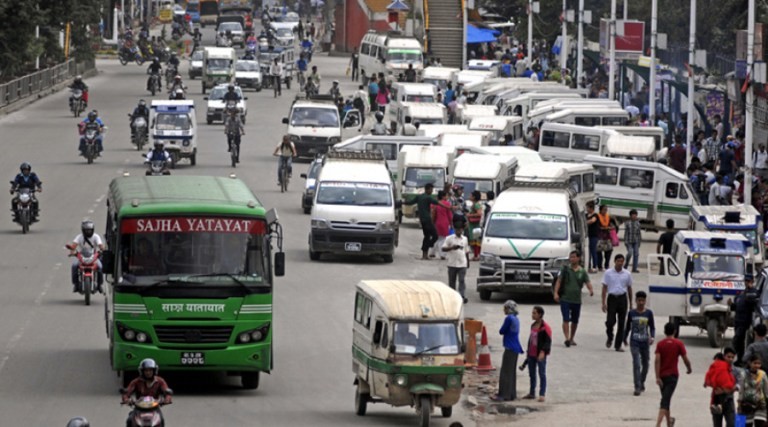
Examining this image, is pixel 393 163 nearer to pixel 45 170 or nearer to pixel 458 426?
pixel 45 170

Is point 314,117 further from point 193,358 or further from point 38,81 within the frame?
point 193,358

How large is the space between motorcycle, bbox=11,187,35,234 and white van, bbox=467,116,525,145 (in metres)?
17.6

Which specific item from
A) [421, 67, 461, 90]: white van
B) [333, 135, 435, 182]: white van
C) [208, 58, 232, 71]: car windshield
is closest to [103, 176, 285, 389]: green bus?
[333, 135, 435, 182]: white van

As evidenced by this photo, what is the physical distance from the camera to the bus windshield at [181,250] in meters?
22.3

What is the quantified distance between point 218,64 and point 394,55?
8433 mm

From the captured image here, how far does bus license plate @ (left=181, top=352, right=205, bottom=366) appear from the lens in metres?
22.2

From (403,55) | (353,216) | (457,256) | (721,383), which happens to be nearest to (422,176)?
(353,216)

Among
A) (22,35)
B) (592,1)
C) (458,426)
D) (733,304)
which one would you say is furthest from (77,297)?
(592,1)

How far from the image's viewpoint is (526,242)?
32562 millimetres

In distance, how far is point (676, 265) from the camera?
2892cm

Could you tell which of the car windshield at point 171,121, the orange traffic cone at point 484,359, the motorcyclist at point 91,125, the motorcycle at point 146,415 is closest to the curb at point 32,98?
the motorcyclist at point 91,125

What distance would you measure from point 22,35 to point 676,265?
141ft

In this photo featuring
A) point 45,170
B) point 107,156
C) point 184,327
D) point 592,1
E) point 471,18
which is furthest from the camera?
point 471,18

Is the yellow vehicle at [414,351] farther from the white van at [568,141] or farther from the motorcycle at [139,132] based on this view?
the motorcycle at [139,132]
